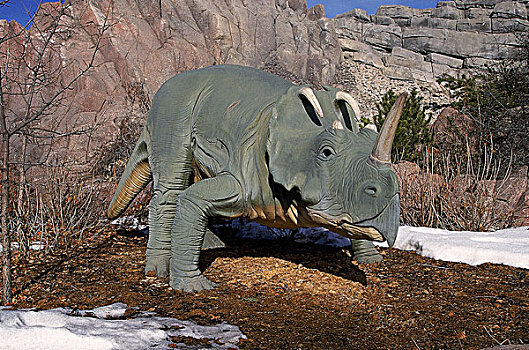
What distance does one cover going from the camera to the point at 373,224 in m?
2.13

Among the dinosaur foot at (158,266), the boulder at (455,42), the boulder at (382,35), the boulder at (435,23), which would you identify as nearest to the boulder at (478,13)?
the boulder at (435,23)

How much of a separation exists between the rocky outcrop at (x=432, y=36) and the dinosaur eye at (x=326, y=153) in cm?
2533

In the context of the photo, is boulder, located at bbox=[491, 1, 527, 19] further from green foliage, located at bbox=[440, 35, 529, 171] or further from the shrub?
the shrub

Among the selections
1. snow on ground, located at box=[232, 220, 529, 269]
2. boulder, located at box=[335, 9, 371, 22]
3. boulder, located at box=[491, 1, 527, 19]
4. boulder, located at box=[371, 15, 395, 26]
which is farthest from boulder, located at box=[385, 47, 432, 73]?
snow on ground, located at box=[232, 220, 529, 269]

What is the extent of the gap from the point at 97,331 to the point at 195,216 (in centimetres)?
111

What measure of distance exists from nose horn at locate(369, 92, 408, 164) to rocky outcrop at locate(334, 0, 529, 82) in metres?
25.5

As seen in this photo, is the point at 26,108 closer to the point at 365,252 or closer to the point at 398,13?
the point at 365,252

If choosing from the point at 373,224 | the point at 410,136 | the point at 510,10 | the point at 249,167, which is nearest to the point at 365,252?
the point at 249,167

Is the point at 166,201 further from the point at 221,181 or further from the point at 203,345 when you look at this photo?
the point at 203,345

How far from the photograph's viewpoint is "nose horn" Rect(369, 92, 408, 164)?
1.97 m

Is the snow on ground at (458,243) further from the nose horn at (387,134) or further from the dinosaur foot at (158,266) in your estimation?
the nose horn at (387,134)

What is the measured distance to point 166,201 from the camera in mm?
3506

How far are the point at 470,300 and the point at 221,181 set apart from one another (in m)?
1.80

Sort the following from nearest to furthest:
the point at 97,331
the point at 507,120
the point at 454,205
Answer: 1. the point at 97,331
2. the point at 454,205
3. the point at 507,120
